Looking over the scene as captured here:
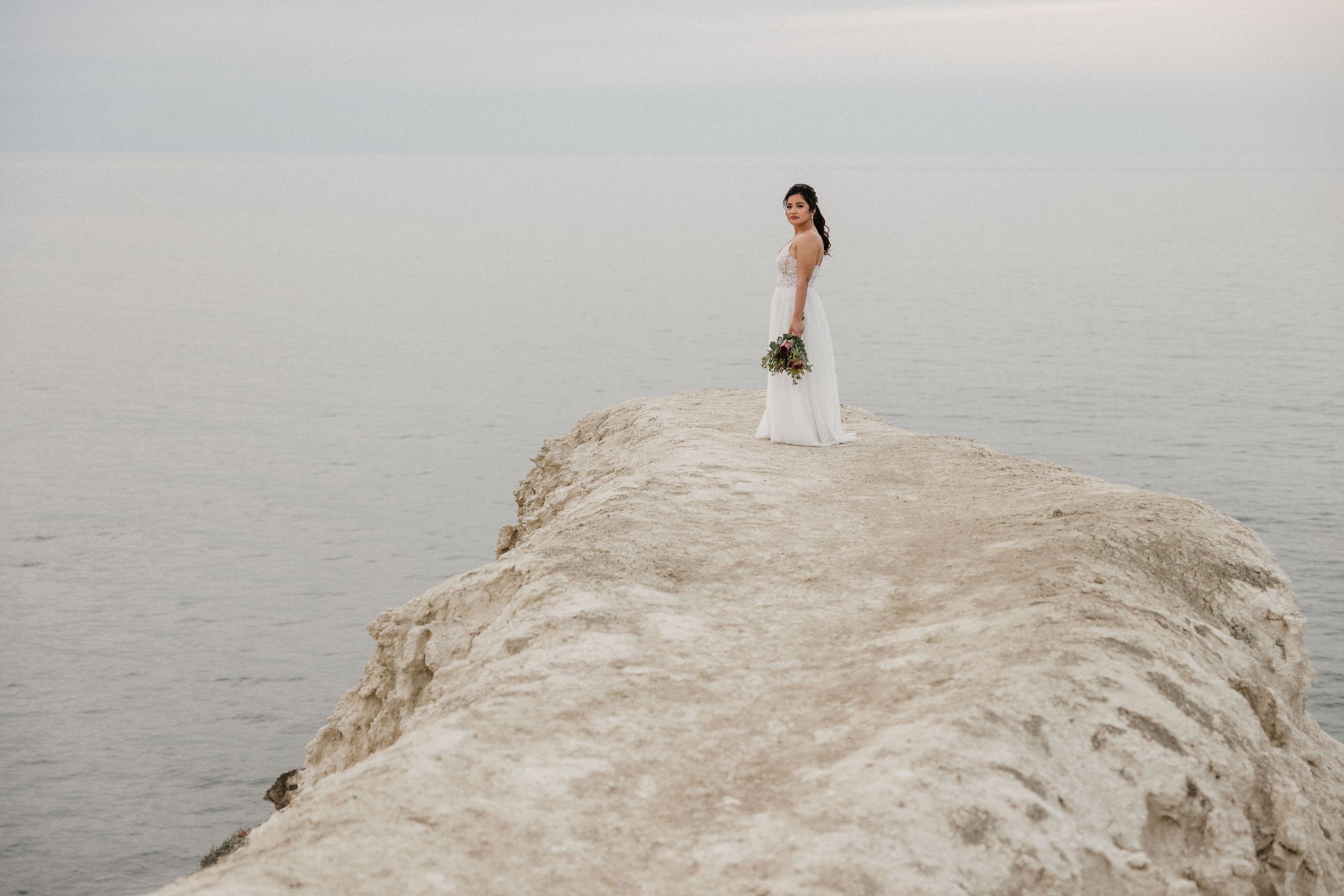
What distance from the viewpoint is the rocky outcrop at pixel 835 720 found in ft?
17.3

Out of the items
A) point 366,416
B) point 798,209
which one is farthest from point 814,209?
point 366,416

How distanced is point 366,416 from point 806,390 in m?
31.8

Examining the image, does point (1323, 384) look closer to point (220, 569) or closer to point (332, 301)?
point (220, 569)

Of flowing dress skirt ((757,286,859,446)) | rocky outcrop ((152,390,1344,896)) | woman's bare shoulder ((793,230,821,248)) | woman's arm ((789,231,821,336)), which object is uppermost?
woman's bare shoulder ((793,230,821,248))

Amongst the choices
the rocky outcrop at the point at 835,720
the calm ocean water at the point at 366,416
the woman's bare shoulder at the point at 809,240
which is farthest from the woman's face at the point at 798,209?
the calm ocean water at the point at 366,416

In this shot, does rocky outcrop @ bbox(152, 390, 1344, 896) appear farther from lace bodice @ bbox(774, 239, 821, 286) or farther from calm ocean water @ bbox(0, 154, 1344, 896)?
calm ocean water @ bbox(0, 154, 1344, 896)

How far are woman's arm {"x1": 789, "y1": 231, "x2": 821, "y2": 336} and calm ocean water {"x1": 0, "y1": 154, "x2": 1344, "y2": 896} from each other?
38.1ft

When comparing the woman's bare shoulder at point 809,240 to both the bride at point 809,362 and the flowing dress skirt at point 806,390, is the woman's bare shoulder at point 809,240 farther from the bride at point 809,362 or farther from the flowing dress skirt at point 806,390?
the flowing dress skirt at point 806,390

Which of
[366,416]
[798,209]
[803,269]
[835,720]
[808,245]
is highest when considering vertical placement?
[798,209]

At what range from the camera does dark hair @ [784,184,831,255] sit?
13.4m

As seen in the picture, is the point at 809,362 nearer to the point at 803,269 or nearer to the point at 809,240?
the point at 803,269

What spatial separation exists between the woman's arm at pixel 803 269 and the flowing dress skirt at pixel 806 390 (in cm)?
12

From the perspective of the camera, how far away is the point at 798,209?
44.0 ft

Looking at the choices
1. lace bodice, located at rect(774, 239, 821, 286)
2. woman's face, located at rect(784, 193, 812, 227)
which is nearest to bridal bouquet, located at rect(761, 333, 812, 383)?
lace bodice, located at rect(774, 239, 821, 286)
